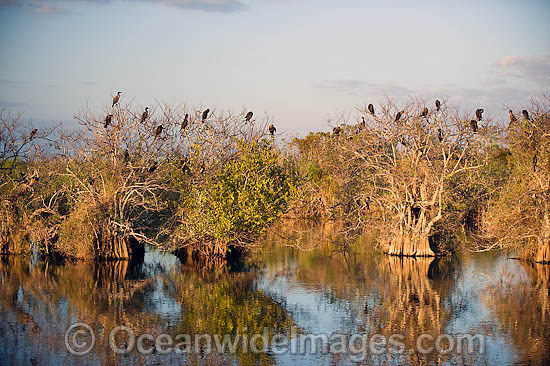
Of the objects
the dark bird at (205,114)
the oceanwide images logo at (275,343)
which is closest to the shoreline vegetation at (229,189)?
the dark bird at (205,114)

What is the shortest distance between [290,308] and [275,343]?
3.79 metres

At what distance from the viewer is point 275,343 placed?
1495 centimetres

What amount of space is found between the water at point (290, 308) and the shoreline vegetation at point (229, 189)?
1.16m

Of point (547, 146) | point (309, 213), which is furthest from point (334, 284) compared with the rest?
point (309, 213)

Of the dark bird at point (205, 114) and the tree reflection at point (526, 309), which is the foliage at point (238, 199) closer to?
the dark bird at point (205, 114)

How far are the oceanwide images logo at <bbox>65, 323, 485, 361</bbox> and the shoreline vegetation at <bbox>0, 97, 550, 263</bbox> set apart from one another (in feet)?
33.5

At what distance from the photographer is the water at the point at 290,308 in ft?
45.6

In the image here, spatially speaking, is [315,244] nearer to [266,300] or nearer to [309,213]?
[266,300]

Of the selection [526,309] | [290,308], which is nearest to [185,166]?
[290,308]

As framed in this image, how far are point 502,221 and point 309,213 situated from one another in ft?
78.2

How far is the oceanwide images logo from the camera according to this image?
46.5ft

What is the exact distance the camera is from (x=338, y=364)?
13242mm

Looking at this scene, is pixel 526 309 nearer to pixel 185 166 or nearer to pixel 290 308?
pixel 290 308

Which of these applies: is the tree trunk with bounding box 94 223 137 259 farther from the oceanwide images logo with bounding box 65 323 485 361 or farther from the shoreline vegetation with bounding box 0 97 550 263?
the oceanwide images logo with bounding box 65 323 485 361
